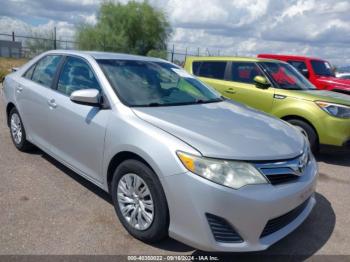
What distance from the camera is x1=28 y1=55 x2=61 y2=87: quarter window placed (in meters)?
4.39

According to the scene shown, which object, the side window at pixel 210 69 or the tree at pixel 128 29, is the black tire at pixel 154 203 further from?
the tree at pixel 128 29

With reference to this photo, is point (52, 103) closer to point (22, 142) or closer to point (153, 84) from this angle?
point (153, 84)

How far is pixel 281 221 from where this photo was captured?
112 inches

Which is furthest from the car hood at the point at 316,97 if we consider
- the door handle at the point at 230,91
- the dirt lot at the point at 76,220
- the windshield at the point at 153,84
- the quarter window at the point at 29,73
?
the quarter window at the point at 29,73

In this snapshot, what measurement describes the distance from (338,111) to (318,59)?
5590 mm

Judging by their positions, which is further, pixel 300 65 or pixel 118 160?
pixel 300 65

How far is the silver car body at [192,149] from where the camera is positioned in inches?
100

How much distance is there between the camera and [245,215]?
8.31 feet

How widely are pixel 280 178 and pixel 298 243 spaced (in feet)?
2.84

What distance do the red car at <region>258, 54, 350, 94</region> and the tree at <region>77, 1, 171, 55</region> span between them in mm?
18891

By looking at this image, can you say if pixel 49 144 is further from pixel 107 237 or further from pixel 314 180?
pixel 314 180

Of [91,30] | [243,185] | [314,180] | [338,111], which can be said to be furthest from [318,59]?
[91,30]

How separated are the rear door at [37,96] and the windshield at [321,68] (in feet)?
26.9

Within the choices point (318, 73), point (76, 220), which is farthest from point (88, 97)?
point (318, 73)
